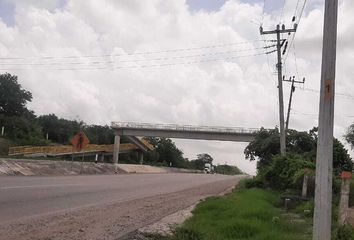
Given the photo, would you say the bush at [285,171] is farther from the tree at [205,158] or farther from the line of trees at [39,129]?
the tree at [205,158]

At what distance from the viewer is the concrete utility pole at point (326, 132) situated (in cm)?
761

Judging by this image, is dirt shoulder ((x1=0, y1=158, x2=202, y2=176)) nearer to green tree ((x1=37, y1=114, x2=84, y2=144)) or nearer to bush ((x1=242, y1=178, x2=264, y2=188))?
bush ((x1=242, y1=178, x2=264, y2=188))

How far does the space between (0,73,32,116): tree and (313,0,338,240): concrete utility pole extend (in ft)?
260

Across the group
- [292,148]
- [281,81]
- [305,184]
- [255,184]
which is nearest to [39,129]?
[292,148]

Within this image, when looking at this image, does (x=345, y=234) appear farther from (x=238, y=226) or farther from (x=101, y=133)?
(x=101, y=133)

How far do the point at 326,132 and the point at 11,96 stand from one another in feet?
265

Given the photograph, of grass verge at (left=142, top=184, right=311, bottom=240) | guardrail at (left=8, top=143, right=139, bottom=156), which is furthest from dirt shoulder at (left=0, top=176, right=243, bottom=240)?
guardrail at (left=8, top=143, right=139, bottom=156)

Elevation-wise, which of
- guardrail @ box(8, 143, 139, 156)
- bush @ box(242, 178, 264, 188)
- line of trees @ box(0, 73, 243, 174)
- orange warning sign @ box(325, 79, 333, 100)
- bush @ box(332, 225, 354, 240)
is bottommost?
bush @ box(332, 225, 354, 240)

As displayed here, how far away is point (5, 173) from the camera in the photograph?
3183 centimetres

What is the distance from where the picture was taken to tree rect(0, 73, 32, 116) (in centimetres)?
8262

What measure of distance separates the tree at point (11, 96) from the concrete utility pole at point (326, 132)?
79345 millimetres

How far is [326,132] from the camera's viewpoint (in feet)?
25.4

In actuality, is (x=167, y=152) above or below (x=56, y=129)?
below

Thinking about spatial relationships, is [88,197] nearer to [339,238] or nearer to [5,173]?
[339,238]
